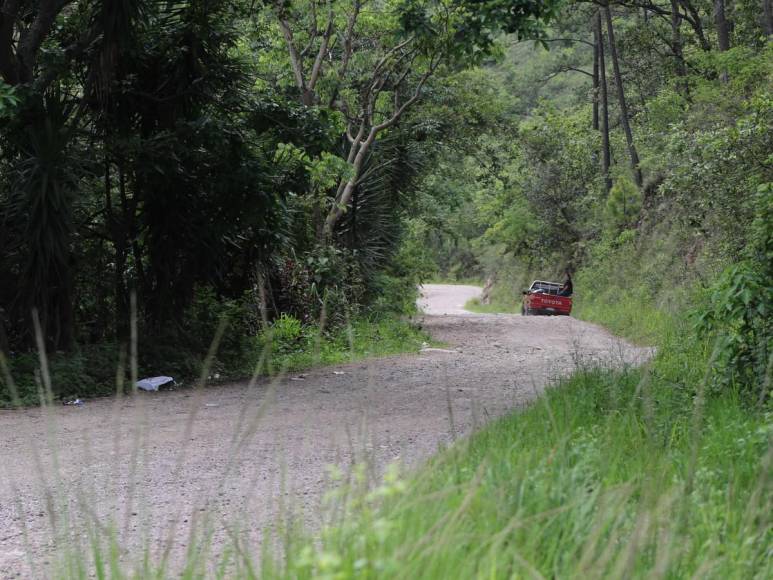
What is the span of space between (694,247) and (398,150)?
958 centimetres

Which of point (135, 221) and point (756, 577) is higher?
point (135, 221)

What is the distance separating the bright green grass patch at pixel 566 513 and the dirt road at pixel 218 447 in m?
0.31

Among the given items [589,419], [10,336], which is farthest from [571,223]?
[589,419]

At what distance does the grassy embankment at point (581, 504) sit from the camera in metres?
2.54

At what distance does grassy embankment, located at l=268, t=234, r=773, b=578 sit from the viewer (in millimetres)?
2543

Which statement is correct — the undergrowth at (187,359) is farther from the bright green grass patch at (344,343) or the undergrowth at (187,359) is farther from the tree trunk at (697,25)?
the tree trunk at (697,25)

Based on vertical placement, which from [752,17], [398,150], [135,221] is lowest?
[135,221]

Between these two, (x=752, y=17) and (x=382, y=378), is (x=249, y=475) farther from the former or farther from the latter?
(x=752, y=17)

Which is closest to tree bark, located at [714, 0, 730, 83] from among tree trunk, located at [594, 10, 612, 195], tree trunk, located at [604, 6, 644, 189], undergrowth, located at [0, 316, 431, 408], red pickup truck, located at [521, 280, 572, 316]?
tree trunk, located at [604, 6, 644, 189]

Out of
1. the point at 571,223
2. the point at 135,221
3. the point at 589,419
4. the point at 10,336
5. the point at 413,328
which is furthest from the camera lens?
the point at 571,223

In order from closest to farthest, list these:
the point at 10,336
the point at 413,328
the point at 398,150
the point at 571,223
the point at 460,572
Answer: the point at 460,572
the point at 10,336
the point at 413,328
the point at 398,150
the point at 571,223

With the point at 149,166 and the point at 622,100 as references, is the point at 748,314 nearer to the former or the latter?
the point at 149,166

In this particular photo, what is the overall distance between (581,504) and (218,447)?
181 inches

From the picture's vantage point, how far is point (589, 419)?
6.27m
